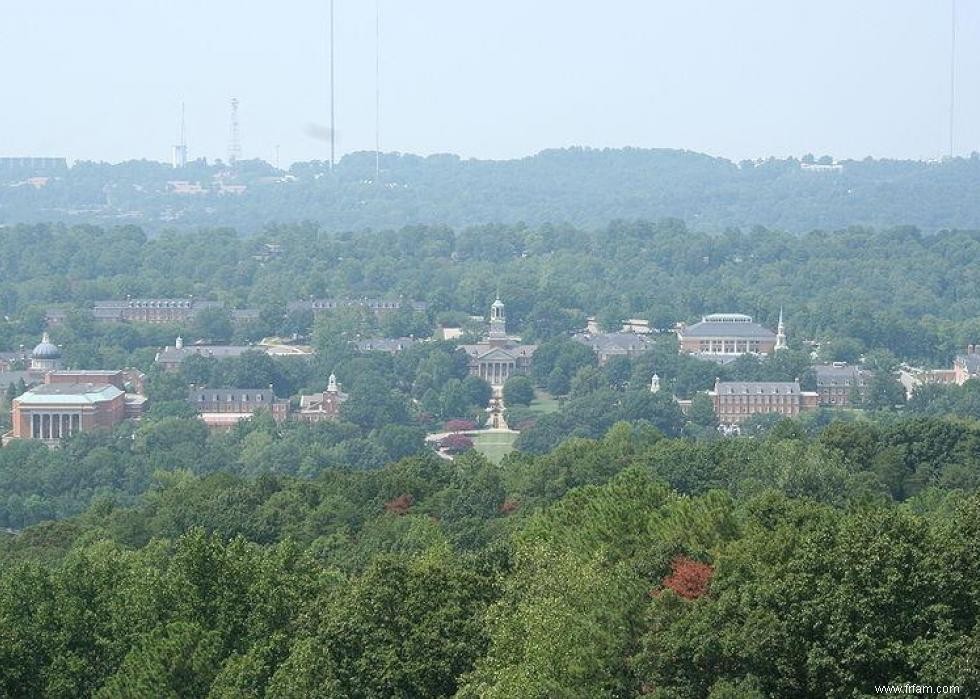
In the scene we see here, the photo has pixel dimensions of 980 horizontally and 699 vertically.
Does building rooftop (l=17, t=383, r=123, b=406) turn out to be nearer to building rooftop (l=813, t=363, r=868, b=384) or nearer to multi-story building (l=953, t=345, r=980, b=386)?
building rooftop (l=813, t=363, r=868, b=384)

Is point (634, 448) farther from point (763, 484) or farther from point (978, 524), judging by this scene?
point (978, 524)

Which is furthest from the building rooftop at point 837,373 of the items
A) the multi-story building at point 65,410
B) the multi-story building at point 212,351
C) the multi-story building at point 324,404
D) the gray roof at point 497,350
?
the multi-story building at point 65,410

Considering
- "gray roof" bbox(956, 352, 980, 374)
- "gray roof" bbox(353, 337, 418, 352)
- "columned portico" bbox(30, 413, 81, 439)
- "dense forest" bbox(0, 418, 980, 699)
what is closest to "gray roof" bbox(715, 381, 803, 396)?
"gray roof" bbox(956, 352, 980, 374)

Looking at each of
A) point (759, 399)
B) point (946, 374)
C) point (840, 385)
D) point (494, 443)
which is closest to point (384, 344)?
point (759, 399)

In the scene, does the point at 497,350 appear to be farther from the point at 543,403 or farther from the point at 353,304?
the point at 353,304

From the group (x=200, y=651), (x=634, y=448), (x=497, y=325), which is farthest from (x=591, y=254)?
(x=200, y=651)

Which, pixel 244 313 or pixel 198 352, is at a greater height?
pixel 244 313
